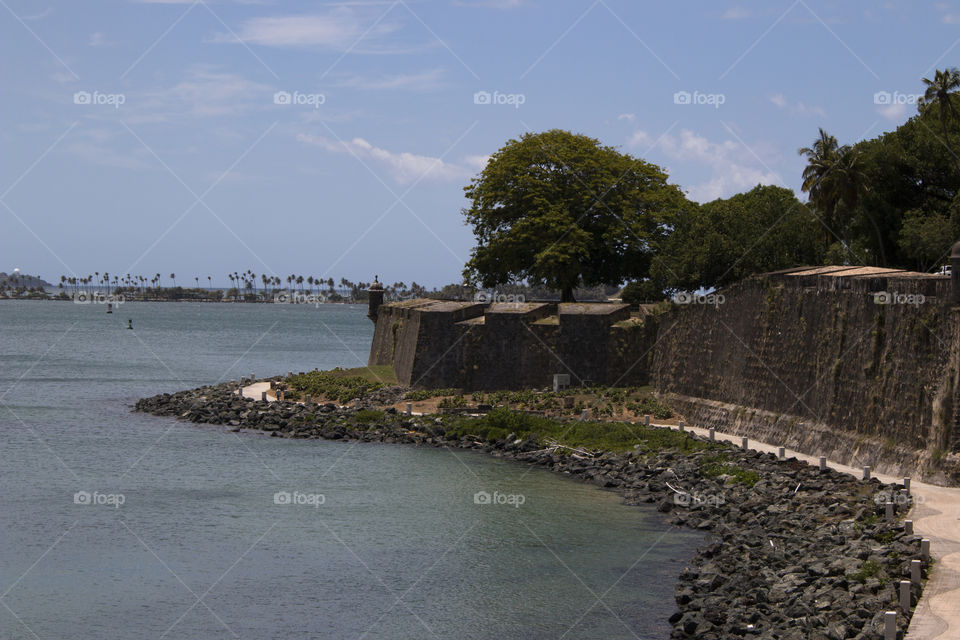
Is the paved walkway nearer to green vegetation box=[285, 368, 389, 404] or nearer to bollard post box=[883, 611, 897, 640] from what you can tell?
green vegetation box=[285, 368, 389, 404]

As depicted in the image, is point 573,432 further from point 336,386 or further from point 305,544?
point 336,386

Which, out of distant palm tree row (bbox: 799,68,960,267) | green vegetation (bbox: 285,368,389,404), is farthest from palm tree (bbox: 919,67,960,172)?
green vegetation (bbox: 285,368,389,404)

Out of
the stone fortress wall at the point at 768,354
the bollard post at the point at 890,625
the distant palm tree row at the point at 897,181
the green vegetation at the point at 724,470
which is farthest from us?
the distant palm tree row at the point at 897,181

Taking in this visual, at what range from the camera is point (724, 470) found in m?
34.3

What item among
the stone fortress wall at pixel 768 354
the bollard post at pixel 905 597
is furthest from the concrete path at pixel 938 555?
the stone fortress wall at pixel 768 354

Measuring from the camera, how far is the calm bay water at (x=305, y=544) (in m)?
23.8

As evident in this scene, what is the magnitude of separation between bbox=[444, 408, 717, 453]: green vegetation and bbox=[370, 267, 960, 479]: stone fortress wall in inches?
115

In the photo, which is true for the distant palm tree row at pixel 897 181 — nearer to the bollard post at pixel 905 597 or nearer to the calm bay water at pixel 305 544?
the calm bay water at pixel 305 544

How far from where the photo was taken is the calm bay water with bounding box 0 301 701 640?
23.8 meters

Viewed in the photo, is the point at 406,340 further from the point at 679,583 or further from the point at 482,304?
the point at 679,583

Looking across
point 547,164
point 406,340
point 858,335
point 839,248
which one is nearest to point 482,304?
point 406,340

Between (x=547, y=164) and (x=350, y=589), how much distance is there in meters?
37.9

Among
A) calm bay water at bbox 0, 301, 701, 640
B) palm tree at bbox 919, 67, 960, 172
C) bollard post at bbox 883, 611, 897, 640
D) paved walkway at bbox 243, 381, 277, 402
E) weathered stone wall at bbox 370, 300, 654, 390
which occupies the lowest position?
calm bay water at bbox 0, 301, 701, 640

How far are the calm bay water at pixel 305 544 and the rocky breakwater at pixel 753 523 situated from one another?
1.10 metres
